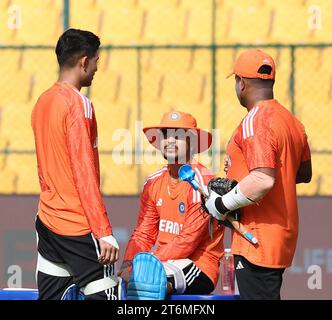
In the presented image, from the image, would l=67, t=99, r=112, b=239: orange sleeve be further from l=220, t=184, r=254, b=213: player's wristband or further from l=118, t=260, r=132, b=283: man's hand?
l=118, t=260, r=132, b=283: man's hand

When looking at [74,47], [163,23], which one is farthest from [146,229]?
[163,23]

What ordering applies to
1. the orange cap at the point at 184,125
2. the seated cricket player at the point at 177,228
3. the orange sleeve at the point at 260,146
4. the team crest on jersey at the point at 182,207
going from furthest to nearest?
the orange cap at the point at 184,125, the team crest on jersey at the point at 182,207, the seated cricket player at the point at 177,228, the orange sleeve at the point at 260,146

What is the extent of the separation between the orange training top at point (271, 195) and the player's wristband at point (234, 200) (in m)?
0.11

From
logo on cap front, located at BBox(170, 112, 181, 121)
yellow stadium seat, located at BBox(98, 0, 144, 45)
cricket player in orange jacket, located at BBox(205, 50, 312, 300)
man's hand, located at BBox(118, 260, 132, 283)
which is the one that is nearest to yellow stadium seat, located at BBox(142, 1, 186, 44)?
yellow stadium seat, located at BBox(98, 0, 144, 45)

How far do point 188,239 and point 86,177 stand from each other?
3.32 feet

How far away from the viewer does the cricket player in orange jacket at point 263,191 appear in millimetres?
4691

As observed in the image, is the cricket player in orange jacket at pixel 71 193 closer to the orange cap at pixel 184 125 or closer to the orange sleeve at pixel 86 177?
the orange sleeve at pixel 86 177

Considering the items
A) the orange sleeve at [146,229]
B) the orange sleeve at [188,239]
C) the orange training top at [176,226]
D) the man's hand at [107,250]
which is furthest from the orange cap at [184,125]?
the man's hand at [107,250]

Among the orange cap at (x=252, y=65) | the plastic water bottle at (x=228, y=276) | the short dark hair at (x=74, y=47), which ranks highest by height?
the short dark hair at (x=74, y=47)

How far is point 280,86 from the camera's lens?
1031 centimetres

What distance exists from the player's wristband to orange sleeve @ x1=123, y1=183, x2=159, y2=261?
3.64 feet

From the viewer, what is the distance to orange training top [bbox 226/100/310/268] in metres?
4.75

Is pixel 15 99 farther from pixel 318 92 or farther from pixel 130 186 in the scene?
pixel 318 92

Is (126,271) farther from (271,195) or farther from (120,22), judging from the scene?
(120,22)
